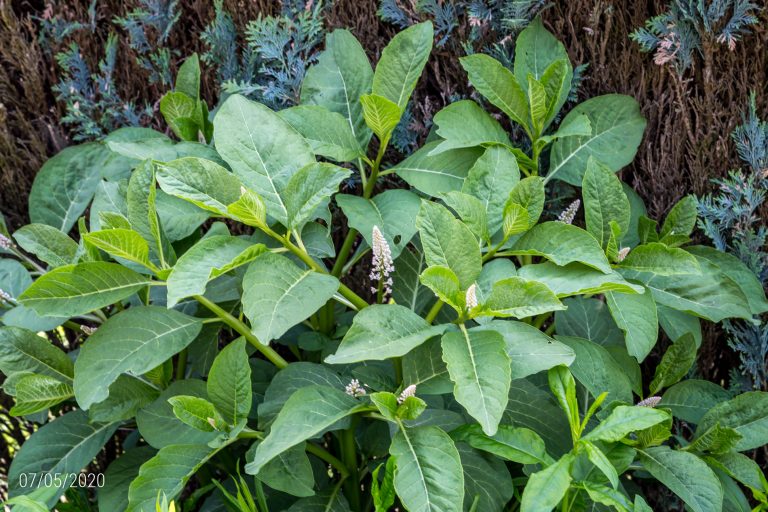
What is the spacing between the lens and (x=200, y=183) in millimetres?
1685

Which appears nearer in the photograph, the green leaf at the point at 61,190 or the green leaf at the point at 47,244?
the green leaf at the point at 47,244

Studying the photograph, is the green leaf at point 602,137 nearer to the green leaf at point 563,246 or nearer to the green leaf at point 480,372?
the green leaf at point 563,246

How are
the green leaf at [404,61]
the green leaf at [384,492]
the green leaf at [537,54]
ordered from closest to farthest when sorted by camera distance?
the green leaf at [384,492] → the green leaf at [404,61] → the green leaf at [537,54]

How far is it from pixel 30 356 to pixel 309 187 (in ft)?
2.82

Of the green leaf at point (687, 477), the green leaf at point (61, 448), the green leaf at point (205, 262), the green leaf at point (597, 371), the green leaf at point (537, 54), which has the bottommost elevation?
the green leaf at point (61, 448)

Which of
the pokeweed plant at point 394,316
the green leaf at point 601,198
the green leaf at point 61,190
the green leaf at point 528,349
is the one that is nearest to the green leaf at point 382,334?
the pokeweed plant at point 394,316

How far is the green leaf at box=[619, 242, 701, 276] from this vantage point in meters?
1.76

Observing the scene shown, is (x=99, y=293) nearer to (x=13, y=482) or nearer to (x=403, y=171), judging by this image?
(x=13, y=482)

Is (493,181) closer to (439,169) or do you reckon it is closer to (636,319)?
(439,169)

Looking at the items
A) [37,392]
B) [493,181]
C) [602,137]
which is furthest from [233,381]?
[602,137]

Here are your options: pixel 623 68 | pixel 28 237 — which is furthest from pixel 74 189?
pixel 623 68

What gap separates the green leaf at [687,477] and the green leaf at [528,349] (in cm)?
40

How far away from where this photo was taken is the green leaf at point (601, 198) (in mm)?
1845

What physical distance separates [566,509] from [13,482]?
1.34 m
